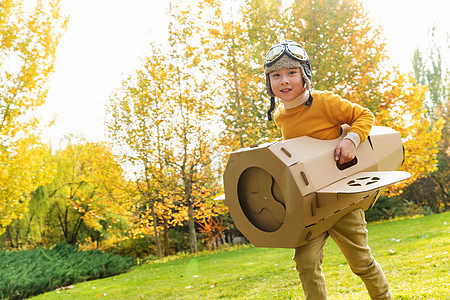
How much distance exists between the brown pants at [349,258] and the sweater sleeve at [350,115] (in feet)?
1.89

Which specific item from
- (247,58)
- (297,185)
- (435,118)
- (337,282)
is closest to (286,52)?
(297,185)

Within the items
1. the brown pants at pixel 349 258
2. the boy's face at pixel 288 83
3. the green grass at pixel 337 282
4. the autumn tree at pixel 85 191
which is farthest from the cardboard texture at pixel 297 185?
the autumn tree at pixel 85 191

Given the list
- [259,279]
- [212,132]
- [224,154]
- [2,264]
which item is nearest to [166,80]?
[212,132]

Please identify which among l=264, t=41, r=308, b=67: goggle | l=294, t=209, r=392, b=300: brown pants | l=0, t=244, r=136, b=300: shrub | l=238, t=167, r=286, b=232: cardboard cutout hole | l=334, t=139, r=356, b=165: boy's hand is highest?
A: l=264, t=41, r=308, b=67: goggle

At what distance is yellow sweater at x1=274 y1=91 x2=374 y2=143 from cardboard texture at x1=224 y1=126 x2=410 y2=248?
83 mm

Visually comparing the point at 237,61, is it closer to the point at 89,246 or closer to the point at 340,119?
the point at 340,119

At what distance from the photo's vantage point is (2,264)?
388 inches

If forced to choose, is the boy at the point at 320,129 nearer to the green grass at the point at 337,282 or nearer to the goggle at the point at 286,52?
the goggle at the point at 286,52

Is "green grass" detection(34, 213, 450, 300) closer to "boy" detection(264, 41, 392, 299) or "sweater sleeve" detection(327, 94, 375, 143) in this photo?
"boy" detection(264, 41, 392, 299)

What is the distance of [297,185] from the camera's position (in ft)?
6.40

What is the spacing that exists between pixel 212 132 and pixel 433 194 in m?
17.2

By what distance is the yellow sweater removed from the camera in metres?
2.33

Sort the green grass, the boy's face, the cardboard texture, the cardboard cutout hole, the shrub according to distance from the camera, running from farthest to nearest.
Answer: the shrub < the green grass < the boy's face < the cardboard cutout hole < the cardboard texture

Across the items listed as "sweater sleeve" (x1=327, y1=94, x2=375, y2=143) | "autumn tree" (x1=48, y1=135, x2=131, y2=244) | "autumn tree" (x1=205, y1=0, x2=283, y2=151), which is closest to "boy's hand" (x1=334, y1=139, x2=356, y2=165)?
"sweater sleeve" (x1=327, y1=94, x2=375, y2=143)
